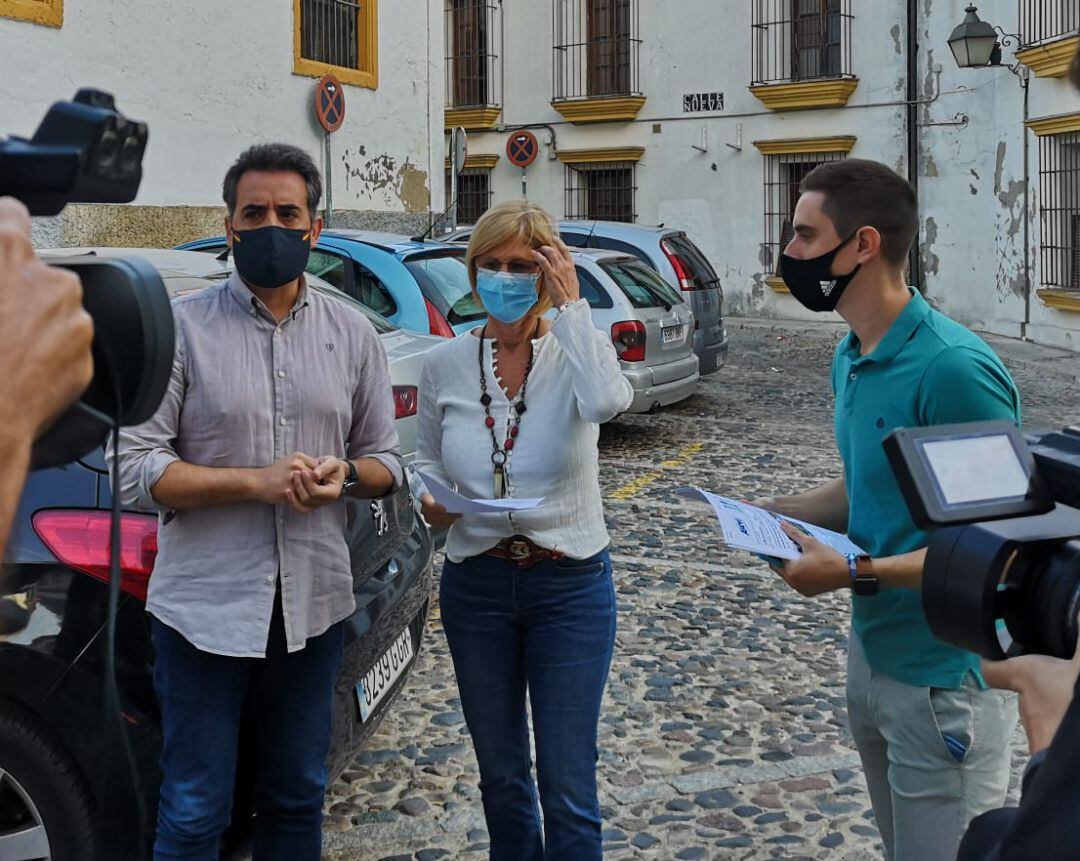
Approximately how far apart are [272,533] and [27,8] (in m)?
12.3

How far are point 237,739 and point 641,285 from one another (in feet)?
30.6

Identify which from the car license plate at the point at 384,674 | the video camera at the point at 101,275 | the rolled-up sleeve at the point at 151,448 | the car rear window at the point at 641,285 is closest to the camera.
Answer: the video camera at the point at 101,275

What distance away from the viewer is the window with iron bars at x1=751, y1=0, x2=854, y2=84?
25.1 metres

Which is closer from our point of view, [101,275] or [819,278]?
[101,275]

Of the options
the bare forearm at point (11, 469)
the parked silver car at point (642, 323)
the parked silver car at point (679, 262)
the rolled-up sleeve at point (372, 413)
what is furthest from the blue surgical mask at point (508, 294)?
the parked silver car at point (679, 262)

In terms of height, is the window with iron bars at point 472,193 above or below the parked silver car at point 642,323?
above

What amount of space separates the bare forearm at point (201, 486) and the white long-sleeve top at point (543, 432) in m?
0.57

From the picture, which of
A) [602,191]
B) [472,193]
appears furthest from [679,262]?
[472,193]

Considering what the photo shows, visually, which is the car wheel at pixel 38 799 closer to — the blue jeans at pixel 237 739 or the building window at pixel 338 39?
the blue jeans at pixel 237 739

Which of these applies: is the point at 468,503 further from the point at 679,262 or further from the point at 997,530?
the point at 679,262

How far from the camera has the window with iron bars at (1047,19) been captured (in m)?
18.8

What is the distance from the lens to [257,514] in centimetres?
324

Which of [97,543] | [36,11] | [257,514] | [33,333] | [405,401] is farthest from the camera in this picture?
[36,11]

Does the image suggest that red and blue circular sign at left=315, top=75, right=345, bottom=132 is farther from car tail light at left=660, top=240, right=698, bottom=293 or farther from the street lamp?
the street lamp
